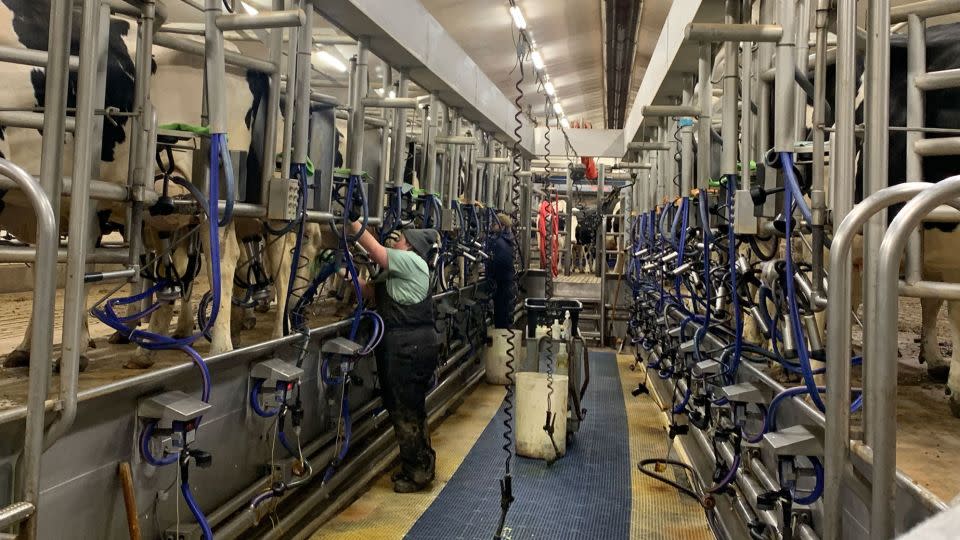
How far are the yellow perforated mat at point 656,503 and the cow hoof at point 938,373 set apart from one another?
1313 millimetres

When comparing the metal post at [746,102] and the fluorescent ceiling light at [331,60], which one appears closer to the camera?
the metal post at [746,102]

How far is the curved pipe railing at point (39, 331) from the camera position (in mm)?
1322

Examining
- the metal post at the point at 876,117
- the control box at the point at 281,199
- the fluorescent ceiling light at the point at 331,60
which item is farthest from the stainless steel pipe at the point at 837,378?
the fluorescent ceiling light at the point at 331,60

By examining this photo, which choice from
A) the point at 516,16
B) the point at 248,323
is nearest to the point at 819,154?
the point at 248,323

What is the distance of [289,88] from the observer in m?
2.93

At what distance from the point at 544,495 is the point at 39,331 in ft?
10.3

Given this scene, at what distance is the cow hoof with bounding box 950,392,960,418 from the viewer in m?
2.31

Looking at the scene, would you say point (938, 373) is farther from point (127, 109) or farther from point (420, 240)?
point (127, 109)

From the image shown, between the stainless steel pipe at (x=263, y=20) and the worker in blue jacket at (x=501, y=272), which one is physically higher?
the stainless steel pipe at (x=263, y=20)

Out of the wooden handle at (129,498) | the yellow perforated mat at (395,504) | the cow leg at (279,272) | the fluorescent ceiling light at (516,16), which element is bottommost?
the yellow perforated mat at (395,504)

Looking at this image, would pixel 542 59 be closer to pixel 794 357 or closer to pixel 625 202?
pixel 625 202

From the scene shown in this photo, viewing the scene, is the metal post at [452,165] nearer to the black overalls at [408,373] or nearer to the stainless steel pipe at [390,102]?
the black overalls at [408,373]

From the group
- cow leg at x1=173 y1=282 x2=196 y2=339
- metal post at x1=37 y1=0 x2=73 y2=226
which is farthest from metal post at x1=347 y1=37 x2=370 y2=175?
metal post at x1=37 y1=0 x2=73 y2=226

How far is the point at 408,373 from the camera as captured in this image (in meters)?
3.96
